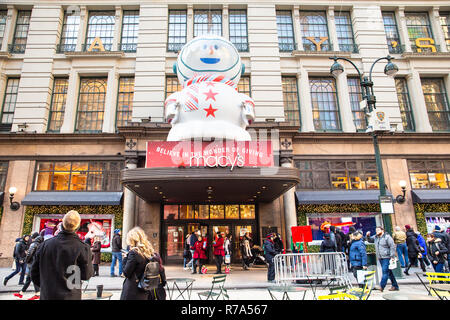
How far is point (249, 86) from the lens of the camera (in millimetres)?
17516

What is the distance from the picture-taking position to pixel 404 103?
17.7 metres

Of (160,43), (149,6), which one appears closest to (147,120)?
(160,43)

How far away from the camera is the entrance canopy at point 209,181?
1024cm

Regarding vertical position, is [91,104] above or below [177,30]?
below

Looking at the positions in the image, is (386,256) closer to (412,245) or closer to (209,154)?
(412,245)

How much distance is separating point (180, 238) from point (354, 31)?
1641cm

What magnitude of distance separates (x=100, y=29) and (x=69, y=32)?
1925 millimetres

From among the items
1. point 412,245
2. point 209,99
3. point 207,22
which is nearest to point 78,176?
point 209,99

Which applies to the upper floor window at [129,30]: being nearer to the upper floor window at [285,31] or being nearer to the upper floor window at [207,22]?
the upper floor window at [207,22]

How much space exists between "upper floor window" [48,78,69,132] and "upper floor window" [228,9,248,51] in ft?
34.6

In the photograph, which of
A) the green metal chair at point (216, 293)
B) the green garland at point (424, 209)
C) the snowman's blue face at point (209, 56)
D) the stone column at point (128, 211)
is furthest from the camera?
the green garland at point (424, 209)

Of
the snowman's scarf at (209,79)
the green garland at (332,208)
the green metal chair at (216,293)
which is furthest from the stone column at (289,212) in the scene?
the green metal chair at (216,293)

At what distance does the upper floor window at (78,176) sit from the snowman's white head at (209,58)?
8.51 meters

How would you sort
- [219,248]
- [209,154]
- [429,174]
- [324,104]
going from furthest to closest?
[324,104] < [429,174] < [219,248] < [209,154]
